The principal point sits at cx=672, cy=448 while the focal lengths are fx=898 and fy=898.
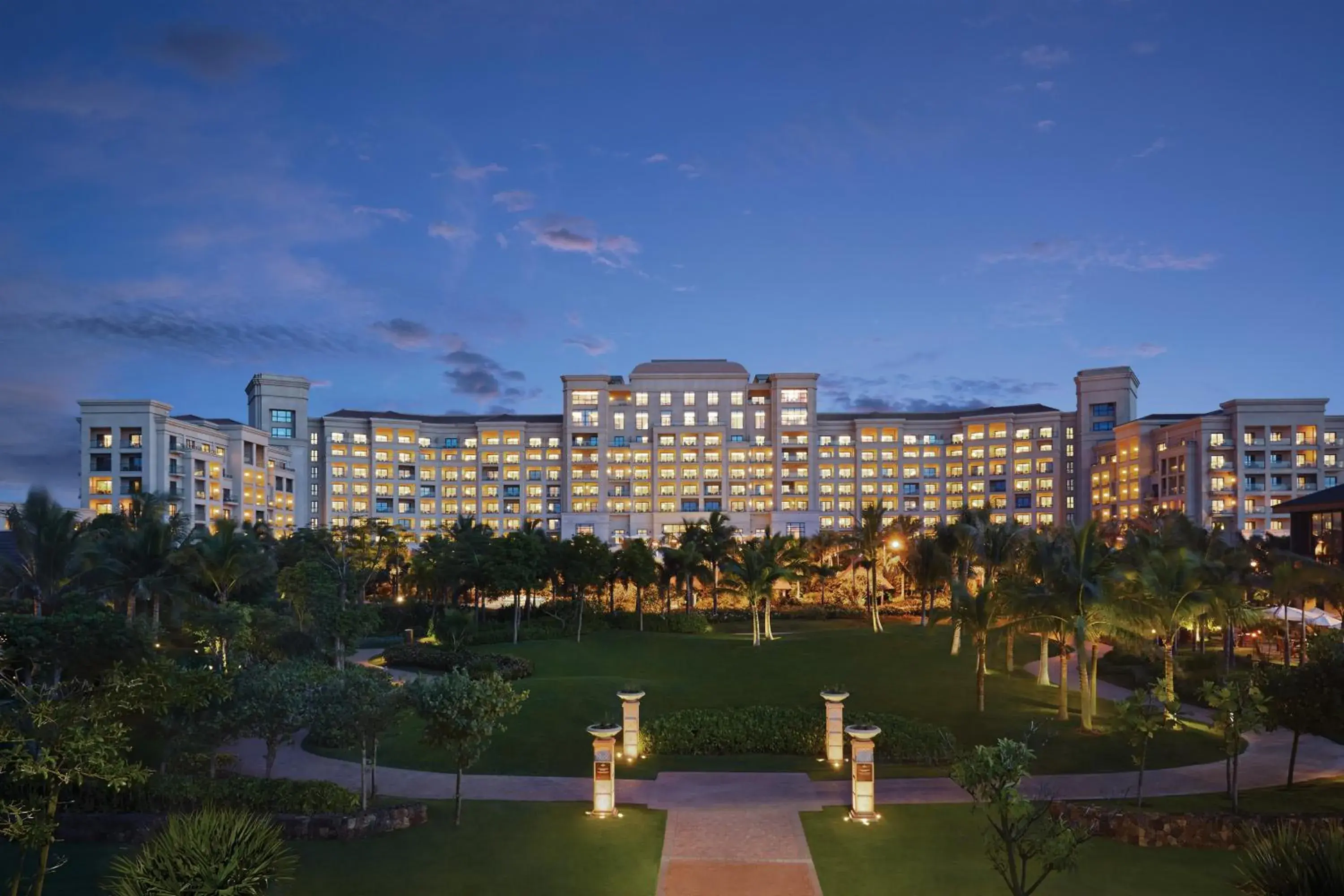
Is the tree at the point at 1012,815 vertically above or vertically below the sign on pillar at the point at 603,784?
above

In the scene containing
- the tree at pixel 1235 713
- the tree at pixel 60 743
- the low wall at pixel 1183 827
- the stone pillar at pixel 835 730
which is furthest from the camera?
the stone pillar at pixel 835 730

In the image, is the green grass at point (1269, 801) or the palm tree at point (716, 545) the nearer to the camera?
the green grass at point (1269, 801)

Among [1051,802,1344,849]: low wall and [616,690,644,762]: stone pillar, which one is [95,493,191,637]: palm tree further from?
[1051,802,1344,849]: low wall

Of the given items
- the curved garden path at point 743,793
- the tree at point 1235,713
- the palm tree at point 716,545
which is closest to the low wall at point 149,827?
the curved garden path at point 743,793

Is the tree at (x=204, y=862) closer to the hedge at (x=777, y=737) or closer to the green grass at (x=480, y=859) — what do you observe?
the green grass at (x=480, y=859)

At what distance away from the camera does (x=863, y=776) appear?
68.4 ft

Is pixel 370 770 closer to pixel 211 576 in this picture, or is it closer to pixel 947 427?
pixel 211 576

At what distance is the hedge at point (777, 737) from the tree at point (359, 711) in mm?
9379

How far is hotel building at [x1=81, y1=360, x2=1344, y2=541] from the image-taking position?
108 meters

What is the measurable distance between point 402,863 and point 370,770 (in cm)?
840

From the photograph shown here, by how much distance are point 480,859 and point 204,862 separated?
7.44 metres

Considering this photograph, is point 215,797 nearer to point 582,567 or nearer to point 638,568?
point 582,567

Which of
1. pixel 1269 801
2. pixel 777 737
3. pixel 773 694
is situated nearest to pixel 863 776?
pixel 777 737

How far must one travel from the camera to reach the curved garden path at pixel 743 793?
17.3 meters
